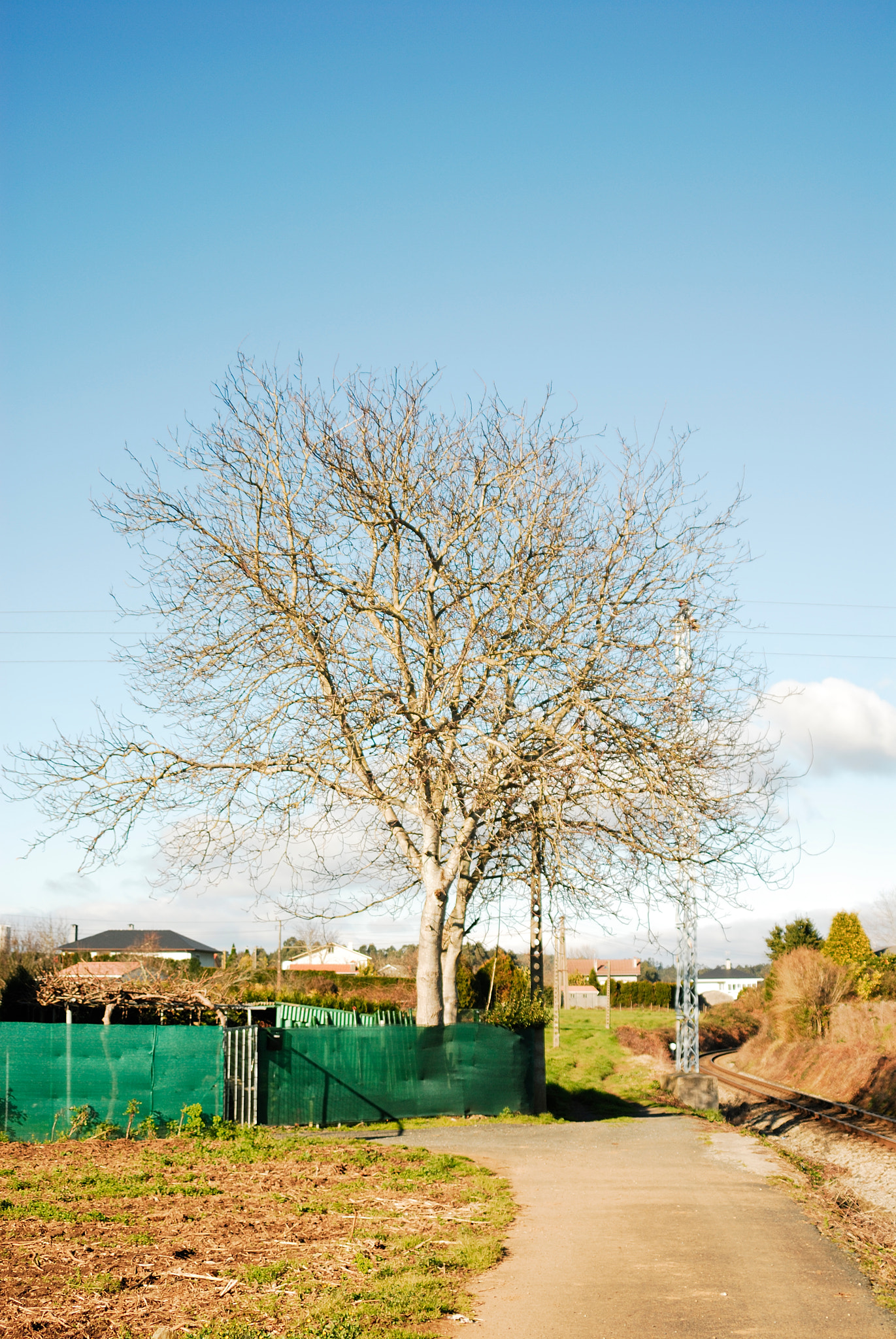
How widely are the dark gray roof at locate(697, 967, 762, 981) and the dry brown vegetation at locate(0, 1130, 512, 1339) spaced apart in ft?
490

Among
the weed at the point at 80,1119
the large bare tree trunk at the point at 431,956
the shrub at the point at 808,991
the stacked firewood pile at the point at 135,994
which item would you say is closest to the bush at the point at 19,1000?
the stacked firewood pile at the point at 135,994

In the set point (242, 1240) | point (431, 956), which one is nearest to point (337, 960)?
point (431, 956)

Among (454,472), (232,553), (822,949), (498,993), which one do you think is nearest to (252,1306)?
(232,553)

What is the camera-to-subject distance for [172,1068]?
50.5 feet

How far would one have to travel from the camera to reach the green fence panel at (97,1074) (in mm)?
15188

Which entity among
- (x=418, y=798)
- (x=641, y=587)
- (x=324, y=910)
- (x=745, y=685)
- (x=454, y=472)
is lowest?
(x=324, y=910)

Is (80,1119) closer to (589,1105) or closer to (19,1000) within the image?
(19,1000)

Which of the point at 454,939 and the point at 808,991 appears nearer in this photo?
the point at 454,939

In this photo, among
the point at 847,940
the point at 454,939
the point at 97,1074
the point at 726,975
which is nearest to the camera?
the point at 97,1074

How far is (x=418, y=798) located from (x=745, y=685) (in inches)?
223

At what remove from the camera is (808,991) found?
37375 millimetres

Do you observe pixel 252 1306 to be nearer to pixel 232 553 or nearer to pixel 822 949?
pixel 232 553

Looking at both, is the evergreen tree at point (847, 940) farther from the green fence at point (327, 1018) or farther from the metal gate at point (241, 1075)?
the metal gate at point (241, 1075)

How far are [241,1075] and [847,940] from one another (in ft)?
132
